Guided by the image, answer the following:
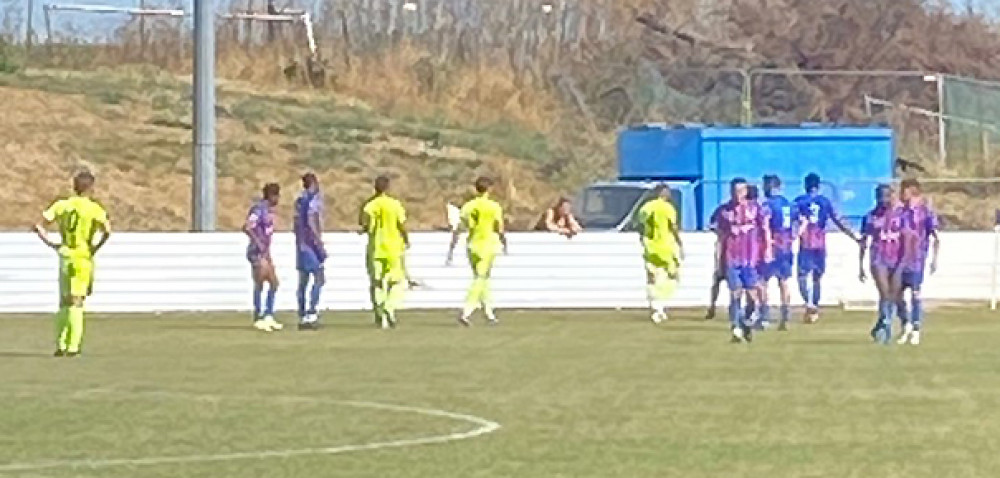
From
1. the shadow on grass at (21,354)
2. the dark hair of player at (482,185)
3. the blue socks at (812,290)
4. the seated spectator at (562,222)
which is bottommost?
the shadow on grass at (21,354)

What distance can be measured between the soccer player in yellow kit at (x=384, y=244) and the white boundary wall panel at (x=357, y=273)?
4.86 meters

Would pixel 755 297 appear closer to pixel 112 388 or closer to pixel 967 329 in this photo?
pixel 967 329

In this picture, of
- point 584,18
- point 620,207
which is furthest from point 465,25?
point 620,207

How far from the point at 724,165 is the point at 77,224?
2155cm

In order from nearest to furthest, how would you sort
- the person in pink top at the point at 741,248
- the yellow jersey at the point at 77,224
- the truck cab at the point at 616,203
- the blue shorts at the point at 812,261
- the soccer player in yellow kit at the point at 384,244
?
the yellow jersey at the point at 77,224
the person in pink top at the point at 741,248
the soccer player in yellow kit at the point at 384,244
the blue shorts at the point at 812,261
the truck cab at the point at 616,203

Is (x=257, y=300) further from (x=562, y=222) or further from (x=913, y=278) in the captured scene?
(x=913, y=278)

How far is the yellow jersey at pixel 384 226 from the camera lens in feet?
102

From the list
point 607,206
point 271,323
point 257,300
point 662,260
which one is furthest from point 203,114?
point 662,260

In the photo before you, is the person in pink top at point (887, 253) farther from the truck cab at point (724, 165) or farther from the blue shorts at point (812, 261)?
the truck cab at point (724, 165)

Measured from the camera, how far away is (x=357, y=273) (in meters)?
36.2

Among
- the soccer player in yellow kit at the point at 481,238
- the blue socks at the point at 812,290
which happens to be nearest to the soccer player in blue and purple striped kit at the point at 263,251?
the soccer player in yellow kit at the point at 481,238

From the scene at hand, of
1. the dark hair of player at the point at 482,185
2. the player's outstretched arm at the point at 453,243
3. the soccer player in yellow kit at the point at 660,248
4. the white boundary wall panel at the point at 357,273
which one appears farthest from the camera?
the white boundary wall panel at the point at 357,273

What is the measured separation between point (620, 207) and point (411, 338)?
15354 millimetres

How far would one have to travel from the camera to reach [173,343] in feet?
91.2
